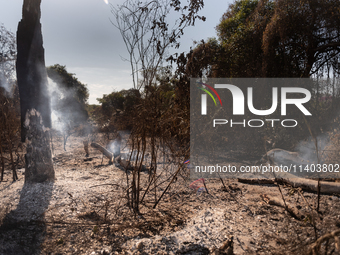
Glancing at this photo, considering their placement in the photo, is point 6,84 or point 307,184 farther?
point 6,84

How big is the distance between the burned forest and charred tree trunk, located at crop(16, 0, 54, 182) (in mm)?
19

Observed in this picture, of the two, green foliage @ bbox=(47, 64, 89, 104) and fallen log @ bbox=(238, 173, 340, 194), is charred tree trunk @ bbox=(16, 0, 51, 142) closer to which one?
fallen log @ bbox=(238, 173, 340, 194)

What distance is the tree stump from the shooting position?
3983 millimetres

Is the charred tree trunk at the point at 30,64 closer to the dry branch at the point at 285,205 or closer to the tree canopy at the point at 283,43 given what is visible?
the tree canopy at the point at 283,43

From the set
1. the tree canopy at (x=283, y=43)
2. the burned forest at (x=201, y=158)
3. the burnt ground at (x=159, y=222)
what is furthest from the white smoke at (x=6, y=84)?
the tree canopy at (x=283, y=43)

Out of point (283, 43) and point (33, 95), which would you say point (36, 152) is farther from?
point (283, 43)

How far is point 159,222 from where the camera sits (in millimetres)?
2902

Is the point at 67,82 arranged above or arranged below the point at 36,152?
above

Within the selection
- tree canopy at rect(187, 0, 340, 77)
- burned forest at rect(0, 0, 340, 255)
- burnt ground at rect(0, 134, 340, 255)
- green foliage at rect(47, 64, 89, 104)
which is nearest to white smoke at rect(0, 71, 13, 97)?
burned forest at rect(0, 0, 340, 255)

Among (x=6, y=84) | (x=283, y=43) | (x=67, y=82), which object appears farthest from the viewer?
(x=67, y=82)

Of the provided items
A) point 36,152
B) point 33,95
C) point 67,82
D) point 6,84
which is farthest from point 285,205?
point 67,82

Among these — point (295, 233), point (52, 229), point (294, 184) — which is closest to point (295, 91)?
point (294, 184)

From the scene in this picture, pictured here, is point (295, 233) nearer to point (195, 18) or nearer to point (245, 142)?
point (195, 18)

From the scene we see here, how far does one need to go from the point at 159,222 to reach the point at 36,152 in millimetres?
2670
